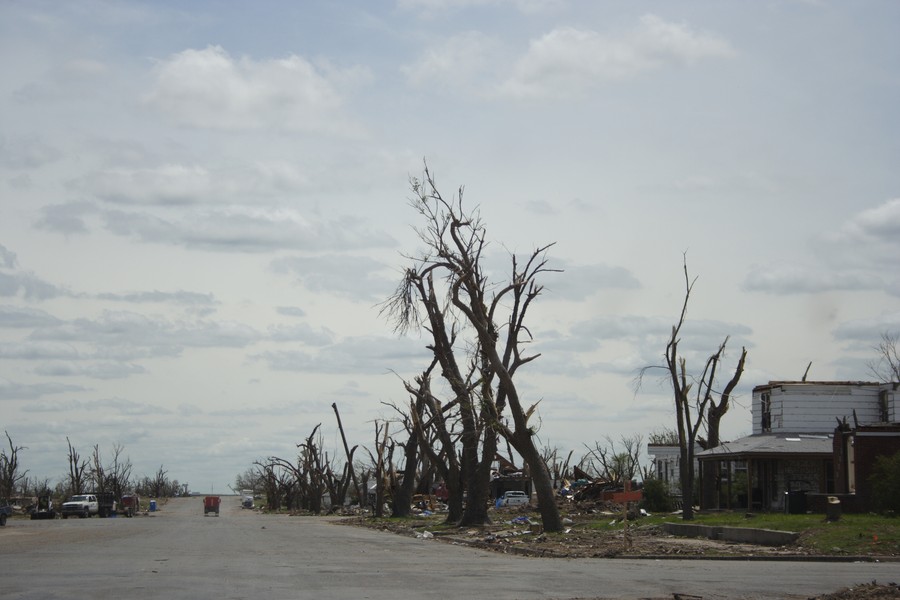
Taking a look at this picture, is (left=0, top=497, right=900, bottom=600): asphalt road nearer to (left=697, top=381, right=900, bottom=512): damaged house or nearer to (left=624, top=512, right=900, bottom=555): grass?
(left=624, top=512, right=900, bottom=555): grass

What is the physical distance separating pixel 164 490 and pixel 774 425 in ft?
527

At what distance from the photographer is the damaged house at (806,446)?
1443 inches

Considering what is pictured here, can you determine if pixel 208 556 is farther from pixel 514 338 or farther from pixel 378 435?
pixel 378 435

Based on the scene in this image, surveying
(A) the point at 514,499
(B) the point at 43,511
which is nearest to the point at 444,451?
(A) the point at 514,499

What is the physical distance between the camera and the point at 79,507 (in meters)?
77.4

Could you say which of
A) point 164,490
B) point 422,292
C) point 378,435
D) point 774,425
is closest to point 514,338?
point 422,292

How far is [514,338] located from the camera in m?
35.2

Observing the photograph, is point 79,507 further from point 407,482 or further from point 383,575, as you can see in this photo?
point 383,575

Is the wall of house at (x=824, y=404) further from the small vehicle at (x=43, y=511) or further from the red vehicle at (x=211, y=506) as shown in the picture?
the red vehicle at (x=211, y=506)

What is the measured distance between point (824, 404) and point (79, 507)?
54.1 metres

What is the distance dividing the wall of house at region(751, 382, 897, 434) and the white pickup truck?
2031 inches

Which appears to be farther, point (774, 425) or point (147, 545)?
point (774, 425)

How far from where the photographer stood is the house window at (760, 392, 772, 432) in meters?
50.6

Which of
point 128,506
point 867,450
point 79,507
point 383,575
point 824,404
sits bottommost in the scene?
point 128,506
